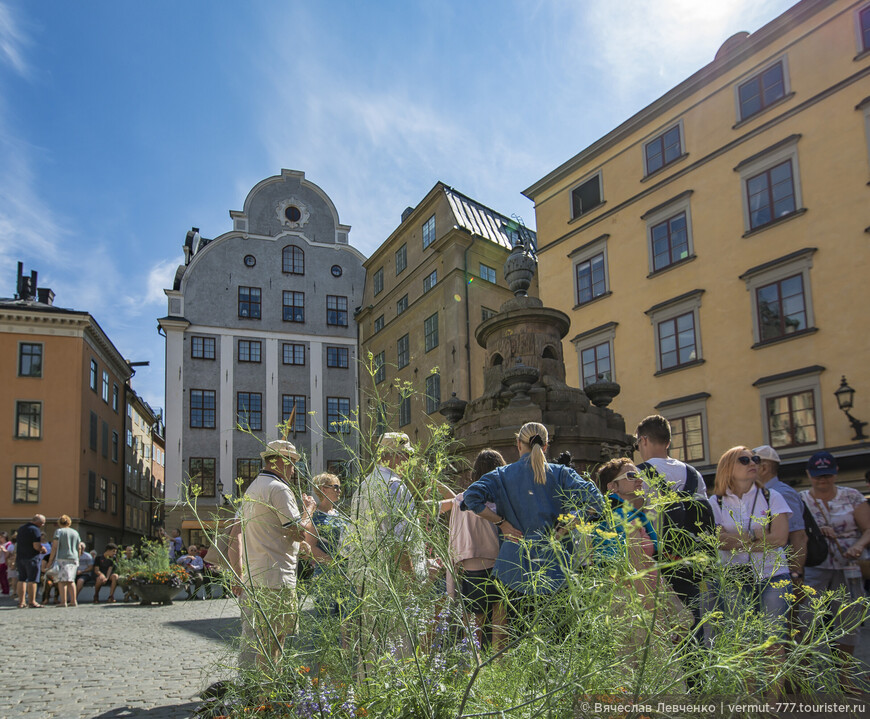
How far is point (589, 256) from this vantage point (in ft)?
81.2

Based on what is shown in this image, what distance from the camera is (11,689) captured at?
→ 5.59 meters

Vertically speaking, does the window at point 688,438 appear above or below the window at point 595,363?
below

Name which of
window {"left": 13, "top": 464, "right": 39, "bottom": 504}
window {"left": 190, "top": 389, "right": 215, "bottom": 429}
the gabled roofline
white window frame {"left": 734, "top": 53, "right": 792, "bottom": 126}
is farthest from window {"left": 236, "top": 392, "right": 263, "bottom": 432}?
white window frame {"left": 734, "top": 53, "right": 792, "bottom": 126}

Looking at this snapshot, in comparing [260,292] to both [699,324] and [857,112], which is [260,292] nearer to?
[699,324]

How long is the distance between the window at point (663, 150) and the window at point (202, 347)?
891 inches

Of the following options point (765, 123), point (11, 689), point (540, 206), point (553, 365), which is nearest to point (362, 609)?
point (11, 689)

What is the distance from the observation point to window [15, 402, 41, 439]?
1240 inches

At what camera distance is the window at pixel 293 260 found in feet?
125

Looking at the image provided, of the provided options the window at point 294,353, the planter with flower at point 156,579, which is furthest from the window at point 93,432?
the planter with flower at point 156,579

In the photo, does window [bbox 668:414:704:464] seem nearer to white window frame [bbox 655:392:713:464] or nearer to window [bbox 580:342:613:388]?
white window frame [bbox 655:392:713:464]

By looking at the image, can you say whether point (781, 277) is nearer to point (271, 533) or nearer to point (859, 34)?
point (859, 34)

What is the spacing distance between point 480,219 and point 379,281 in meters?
8.06

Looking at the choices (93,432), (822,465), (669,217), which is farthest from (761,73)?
(93,432)

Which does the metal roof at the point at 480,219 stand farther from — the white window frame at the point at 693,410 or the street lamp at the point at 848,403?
the street lamp at the point at 848,403
